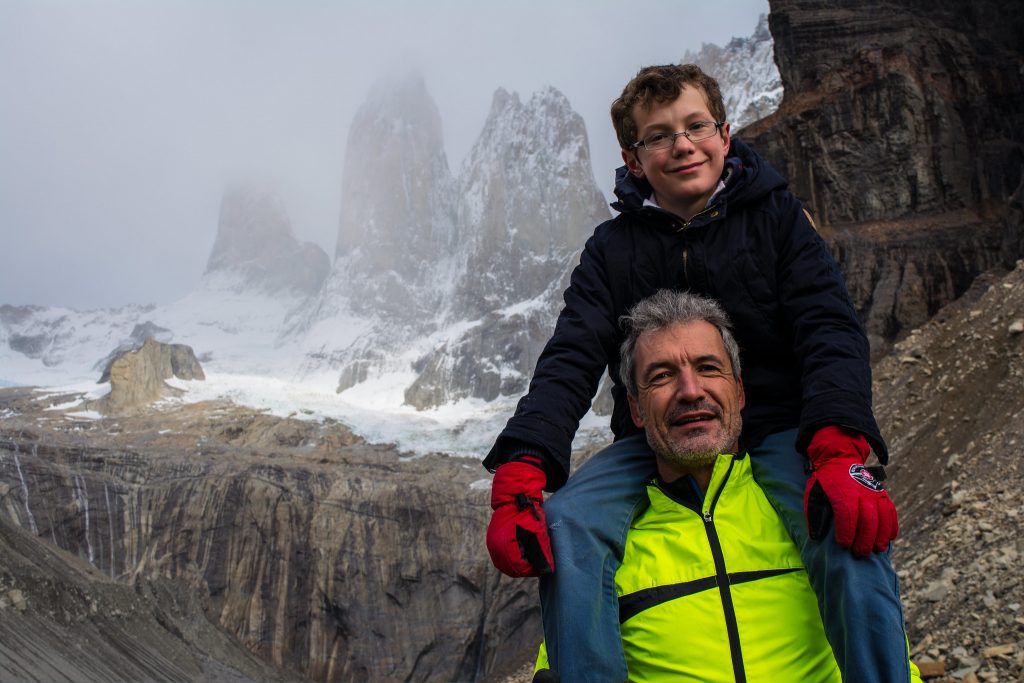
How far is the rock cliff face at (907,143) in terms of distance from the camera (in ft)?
89.3

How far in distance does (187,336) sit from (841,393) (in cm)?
18072

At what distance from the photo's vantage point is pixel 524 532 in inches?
104

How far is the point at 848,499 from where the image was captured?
2381 mm

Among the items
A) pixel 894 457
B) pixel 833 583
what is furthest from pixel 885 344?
pixel 833 583

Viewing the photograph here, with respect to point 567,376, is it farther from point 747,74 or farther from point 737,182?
point 747,74

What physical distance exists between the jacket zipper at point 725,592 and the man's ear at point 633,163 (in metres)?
1.52

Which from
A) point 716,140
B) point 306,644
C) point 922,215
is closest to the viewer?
point 716,140

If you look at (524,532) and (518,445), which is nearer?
(524,532)

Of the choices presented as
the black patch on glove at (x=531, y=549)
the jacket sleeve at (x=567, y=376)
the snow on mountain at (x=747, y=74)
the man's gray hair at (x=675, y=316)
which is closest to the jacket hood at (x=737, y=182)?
the jacket sleeve at (x=567, y=376)

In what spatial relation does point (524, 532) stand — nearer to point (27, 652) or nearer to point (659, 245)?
point (659, 245)

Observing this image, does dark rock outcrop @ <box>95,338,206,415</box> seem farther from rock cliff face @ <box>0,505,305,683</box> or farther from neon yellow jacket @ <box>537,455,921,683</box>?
neon yellow jacket @ <box>537,455,921,683</box>

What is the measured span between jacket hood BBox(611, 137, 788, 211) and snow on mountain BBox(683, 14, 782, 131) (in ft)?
248

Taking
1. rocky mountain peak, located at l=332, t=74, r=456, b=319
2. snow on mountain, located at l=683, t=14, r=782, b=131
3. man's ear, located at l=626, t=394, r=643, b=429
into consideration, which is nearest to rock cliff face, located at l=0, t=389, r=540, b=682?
man's ear, located at l=626, t=394, r=643, b=429

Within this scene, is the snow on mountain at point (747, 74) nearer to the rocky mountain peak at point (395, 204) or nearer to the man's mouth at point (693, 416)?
the rocky mountain peak at point (395, 204)
